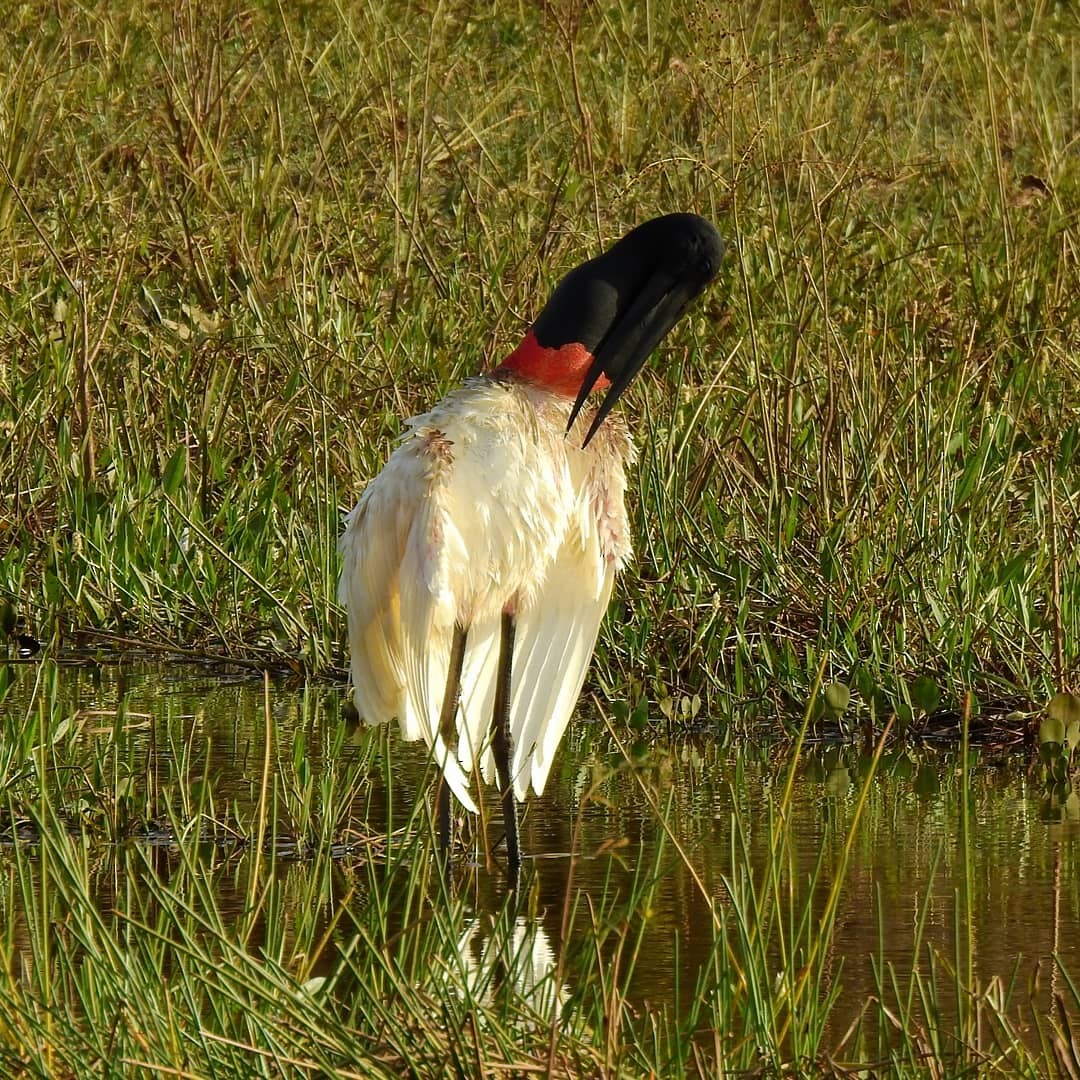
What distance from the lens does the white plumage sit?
13.6ft

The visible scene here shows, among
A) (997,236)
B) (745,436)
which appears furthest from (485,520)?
(997,236)

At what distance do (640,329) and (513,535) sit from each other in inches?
22.0

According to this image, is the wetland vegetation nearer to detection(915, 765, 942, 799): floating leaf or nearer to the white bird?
detection(915, 765, 942, 799): floating leaf

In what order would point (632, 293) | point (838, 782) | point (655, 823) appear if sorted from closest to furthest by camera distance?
point (655, 823) < point (632, 293) < point (838, 782)

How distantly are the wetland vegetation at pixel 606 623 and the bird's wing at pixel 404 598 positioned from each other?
0.17 m

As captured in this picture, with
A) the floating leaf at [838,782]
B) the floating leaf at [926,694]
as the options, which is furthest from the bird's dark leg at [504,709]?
the floating leaf at [926,694]

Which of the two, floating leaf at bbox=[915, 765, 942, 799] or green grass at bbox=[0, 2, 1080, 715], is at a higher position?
green grass at bbox=[0, 2, 1080, 715]

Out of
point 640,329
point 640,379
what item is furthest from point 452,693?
point 640,379

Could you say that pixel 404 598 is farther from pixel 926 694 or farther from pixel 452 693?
pixel 926 694

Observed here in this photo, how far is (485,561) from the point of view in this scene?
4.22 m

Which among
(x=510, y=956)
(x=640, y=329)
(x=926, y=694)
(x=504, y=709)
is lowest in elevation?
(x=926, y=694)

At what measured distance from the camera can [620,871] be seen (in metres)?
4.13

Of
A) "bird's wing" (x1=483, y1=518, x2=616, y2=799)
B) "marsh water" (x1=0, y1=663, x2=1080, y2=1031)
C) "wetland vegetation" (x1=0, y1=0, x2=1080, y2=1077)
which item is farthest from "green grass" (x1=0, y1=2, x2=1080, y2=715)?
"bird's wing" (x1=483, y1=518, x2=616, y2=799)

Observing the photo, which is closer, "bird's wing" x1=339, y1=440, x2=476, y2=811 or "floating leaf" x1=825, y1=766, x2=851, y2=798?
"bird's wing" x1=339, y1=440, x2=476, y2=811
